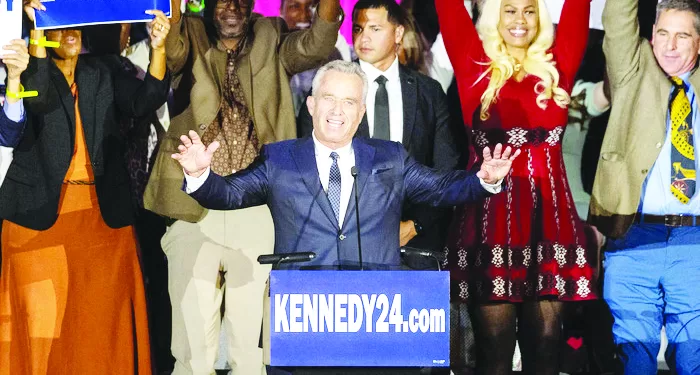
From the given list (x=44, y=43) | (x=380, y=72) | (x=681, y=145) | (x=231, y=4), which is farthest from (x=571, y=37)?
(x=44, y=43)

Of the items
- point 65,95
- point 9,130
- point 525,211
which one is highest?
point 65,95

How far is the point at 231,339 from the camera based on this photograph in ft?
15.3

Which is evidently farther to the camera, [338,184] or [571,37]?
[571,37]

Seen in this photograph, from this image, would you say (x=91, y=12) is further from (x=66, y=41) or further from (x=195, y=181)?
(x=195, y=181)

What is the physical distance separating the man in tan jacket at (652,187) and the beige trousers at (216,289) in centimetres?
159

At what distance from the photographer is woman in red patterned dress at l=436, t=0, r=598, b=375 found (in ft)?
14.8

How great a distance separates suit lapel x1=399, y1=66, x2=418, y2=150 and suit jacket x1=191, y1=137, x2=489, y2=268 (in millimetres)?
963

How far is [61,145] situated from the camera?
14.8 feet

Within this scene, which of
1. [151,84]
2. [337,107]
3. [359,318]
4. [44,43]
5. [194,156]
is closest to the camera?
[359,318]

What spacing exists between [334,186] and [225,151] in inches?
44.2

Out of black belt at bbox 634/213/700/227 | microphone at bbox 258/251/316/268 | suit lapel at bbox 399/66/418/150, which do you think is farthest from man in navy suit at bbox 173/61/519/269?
black belt at bbox 634/213/700/227

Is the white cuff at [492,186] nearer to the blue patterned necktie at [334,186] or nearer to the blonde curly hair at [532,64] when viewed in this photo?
the blue patterned necktie at [334,186]

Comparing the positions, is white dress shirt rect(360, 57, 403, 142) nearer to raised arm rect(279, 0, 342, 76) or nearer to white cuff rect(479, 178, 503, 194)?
raised arm rect(279, 0, 342, 76)

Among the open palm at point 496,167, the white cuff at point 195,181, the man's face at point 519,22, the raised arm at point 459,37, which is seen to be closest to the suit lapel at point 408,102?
the raised arm at point 459,37
